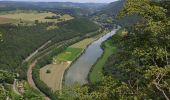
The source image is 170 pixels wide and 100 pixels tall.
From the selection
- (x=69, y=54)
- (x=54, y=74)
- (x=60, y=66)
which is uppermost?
(x=54, y=74)

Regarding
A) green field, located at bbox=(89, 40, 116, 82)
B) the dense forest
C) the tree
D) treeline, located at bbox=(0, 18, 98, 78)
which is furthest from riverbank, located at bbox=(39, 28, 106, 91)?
the tree

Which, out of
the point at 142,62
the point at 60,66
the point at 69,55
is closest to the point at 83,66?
the point at 60,66

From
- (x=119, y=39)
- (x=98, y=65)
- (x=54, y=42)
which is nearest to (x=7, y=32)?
(x=54, y=42)

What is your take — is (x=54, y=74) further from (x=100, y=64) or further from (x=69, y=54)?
(x=69, y=54)

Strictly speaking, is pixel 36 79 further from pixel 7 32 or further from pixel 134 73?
pixel 134 73

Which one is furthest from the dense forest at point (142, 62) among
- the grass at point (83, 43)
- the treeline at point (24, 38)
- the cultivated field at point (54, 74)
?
the grass at point (83, 43)

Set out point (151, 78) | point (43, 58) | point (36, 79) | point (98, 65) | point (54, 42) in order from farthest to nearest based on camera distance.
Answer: point (54, 42)
point (43, 58)
point (98, 65)
point (36, 79)
point (151, 78)
